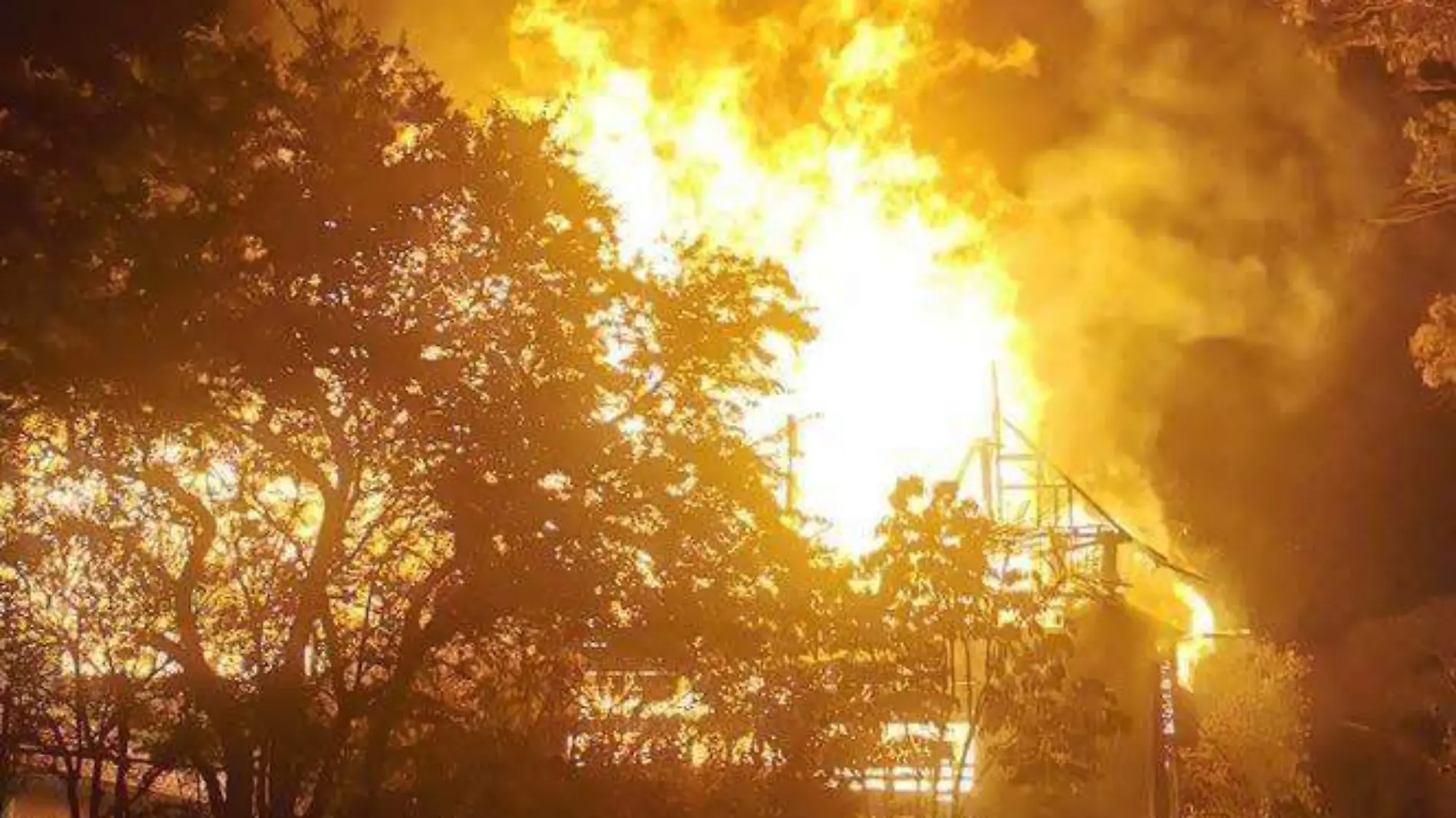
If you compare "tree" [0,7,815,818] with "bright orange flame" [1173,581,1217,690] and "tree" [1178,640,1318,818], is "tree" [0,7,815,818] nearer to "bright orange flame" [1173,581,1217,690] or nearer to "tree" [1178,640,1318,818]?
"tree" [1178,640,1318,818]

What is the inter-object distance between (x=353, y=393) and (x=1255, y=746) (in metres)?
41.0

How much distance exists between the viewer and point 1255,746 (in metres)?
46.0

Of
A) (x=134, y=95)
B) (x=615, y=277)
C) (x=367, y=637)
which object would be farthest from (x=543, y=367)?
(x=134, y=95)

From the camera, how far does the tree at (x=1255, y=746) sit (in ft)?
147

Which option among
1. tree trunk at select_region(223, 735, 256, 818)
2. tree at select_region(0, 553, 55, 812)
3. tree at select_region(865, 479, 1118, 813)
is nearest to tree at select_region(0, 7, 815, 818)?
tree trunk at select_region(223, 735, 256, 818)

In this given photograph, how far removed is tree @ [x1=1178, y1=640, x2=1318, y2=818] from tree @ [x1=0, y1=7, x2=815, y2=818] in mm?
35330

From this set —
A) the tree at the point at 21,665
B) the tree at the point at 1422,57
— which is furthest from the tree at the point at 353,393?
the tree at the point at 1422,57

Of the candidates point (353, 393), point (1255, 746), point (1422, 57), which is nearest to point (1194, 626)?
point (1255, 746)

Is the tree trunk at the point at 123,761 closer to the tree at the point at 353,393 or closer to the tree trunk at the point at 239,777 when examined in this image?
the tree at the point at 353,393

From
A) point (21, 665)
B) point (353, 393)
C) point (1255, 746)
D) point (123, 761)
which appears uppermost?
point (353, 393)

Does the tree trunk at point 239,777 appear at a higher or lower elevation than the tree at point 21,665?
lower

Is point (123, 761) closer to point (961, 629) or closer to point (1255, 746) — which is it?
point (961, 629)

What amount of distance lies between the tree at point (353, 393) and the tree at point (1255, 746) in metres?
35.3

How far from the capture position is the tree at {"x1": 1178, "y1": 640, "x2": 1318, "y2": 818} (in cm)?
4472
